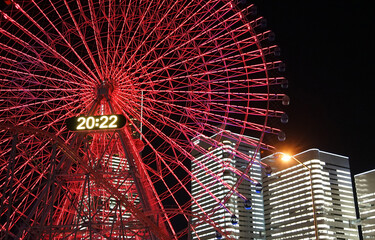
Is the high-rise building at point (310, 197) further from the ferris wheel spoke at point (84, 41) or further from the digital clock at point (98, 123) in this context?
the digital clock at point (98, 123)

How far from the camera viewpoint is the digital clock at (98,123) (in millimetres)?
22516

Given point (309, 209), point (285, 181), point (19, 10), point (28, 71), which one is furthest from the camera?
point (285, 181)

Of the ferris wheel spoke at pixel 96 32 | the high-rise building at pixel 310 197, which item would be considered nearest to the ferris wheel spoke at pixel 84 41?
the ferris wheel spoke at pixel 96 32

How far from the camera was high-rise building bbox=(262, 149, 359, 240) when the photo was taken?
85.5m

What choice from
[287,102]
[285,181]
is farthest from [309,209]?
[287,102]

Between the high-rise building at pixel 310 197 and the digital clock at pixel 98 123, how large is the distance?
217 ft

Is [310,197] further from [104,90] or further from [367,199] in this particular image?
[104,90]

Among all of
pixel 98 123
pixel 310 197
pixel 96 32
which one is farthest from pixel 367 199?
pixel 98 123

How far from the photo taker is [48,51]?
24328mm

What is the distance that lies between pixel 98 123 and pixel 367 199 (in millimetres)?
67786

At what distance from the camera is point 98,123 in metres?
22.7

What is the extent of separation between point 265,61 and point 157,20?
587cm

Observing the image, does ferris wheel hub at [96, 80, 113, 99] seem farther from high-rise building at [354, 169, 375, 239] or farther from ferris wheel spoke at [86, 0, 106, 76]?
high-rise building at [354, 169, 375, 239]

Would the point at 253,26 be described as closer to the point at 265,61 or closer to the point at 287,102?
the point at 265,61
